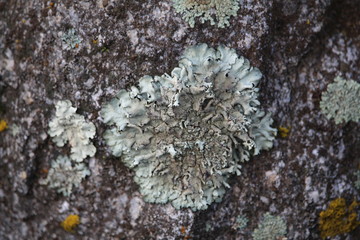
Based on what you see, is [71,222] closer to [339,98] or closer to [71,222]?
[71,222]

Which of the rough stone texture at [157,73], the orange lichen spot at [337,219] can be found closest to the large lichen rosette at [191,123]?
the rough stone texture at [157,73]

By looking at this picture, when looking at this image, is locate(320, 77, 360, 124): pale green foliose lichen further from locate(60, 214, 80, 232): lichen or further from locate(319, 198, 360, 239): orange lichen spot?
locate(60, 214, 80, 232): lichen

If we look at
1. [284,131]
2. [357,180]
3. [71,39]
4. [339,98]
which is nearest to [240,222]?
[284,131]

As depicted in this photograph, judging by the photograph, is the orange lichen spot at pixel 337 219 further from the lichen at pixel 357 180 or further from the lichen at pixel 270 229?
the lichen at pixel 270 229

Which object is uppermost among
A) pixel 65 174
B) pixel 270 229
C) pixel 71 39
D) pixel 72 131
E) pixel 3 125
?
pixel 71 39

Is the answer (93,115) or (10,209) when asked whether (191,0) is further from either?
(10,209)
